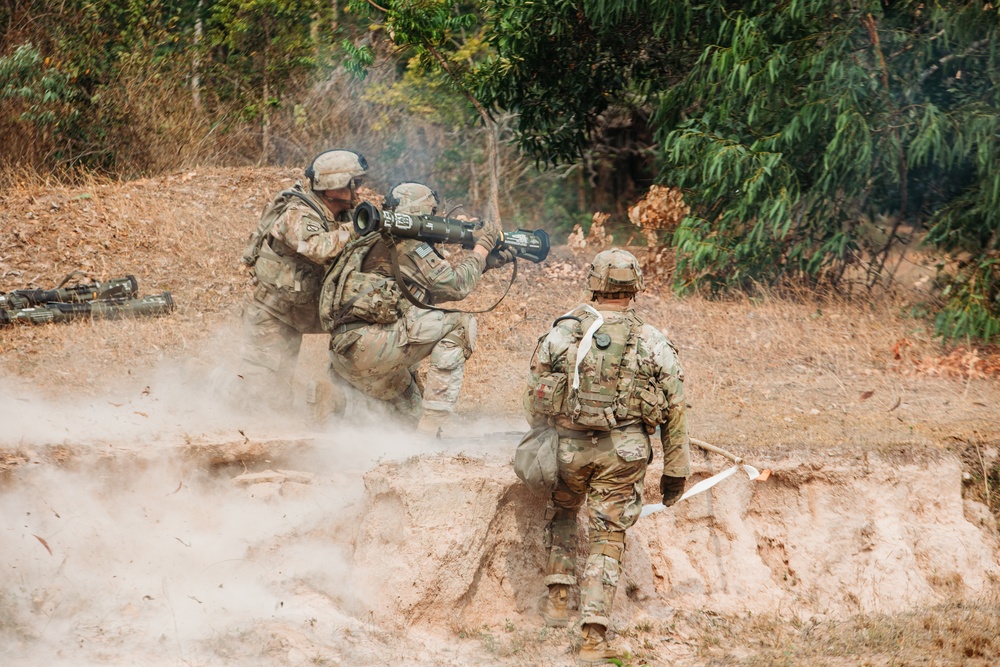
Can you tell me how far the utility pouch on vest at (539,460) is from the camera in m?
5.24

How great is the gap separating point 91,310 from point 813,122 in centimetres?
671

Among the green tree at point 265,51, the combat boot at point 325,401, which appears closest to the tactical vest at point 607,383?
the combat boot at point 325,401

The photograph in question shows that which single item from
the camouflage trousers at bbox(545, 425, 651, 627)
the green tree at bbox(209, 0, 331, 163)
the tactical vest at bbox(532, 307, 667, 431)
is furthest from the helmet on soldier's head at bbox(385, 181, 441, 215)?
the green tree at bbox(209, 0, 331, 163)

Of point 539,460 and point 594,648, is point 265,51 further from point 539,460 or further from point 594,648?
point 594,648

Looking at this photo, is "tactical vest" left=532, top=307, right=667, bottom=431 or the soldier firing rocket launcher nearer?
"tactical vest" left=532, top=307, right=667, bottom=431

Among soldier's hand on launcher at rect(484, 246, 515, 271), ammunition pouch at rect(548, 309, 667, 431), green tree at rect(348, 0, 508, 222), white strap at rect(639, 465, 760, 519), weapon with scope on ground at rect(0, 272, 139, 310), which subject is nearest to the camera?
ammunition pouch at rect(548, 309, 667, 431)

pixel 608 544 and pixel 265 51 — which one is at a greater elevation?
pixel 608 544

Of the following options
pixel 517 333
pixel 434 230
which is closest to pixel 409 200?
pixel 434 230

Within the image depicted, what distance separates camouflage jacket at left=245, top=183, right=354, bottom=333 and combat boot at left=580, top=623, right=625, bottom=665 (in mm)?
2754

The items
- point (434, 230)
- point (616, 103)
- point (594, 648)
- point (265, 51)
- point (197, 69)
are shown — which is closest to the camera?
point (594, 648)

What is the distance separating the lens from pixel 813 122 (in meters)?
9.89

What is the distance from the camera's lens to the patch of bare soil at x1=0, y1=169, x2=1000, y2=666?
542 centimetres

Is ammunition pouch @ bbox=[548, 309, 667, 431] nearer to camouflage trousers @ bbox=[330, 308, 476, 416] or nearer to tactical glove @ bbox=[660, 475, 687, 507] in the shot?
tactical glove @ bbox=[660, 475, 687, 507]

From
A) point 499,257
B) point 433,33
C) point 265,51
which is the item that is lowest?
point 265,51
